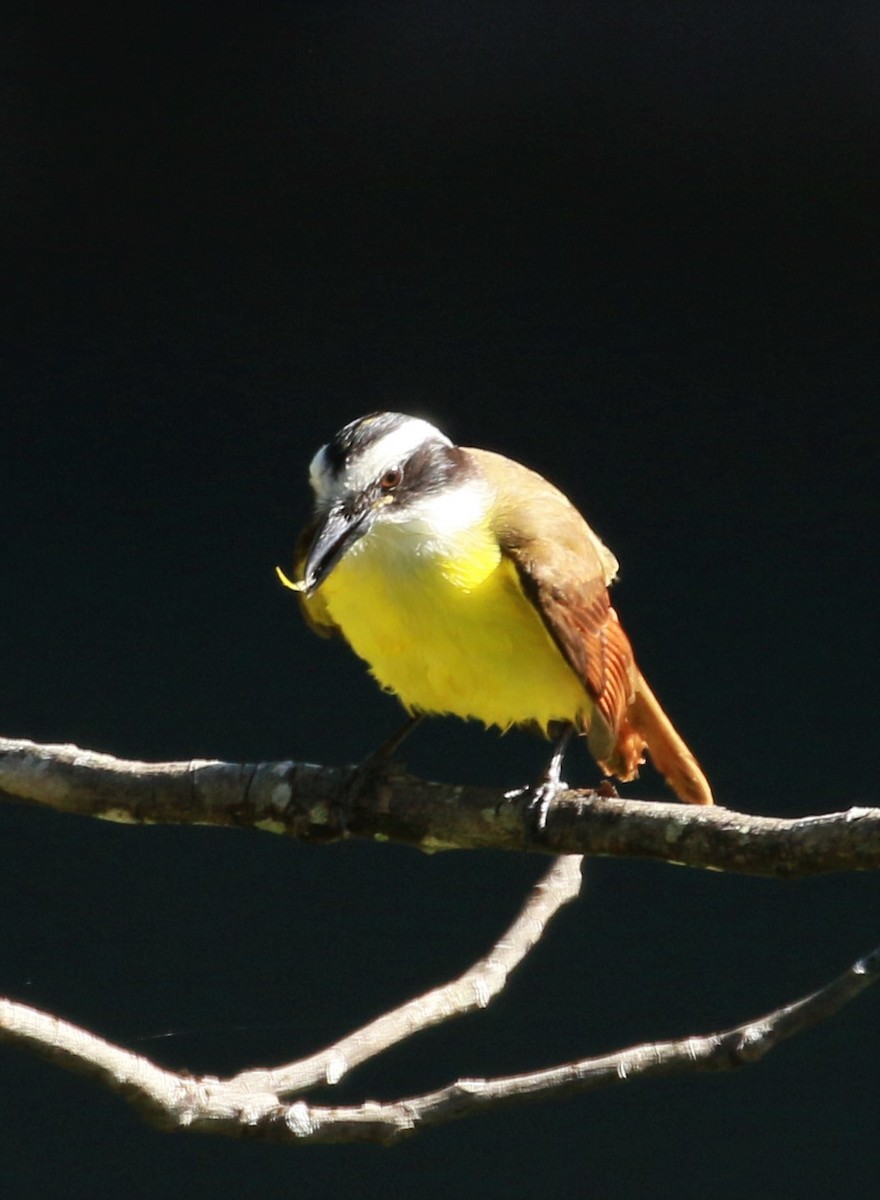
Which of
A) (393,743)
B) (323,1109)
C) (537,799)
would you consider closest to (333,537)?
(393,743)

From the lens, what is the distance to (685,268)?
4961 mm

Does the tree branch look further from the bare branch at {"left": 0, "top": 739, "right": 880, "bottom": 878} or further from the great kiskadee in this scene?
the great kiskadee

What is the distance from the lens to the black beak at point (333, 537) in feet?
9.77

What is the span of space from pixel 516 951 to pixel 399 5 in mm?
3100

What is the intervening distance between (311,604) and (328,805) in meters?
0.65

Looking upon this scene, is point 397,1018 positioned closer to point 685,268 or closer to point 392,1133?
point 392,1133

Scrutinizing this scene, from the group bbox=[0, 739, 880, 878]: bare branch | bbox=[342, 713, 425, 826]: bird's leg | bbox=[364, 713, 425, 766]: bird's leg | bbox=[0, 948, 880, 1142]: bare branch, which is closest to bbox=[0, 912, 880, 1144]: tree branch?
bbox=[0, 948, 880, 1142]: bare branch

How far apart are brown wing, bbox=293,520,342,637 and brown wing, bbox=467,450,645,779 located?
368 millimetres

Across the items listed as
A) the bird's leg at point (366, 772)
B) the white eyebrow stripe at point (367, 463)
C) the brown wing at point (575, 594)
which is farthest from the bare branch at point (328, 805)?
the white eyebrow stripe at point (367, 463)

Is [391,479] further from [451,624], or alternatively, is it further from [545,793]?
[545,793]

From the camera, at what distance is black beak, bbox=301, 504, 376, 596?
298cm

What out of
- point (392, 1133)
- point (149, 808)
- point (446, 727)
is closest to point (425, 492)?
point (149, 808)

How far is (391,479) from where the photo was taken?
3166 millimetres

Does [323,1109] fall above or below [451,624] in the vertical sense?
below
